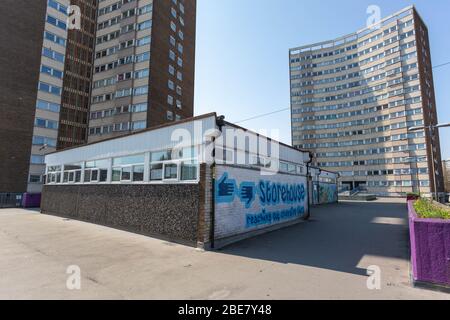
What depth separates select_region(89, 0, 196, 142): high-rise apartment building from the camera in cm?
3956

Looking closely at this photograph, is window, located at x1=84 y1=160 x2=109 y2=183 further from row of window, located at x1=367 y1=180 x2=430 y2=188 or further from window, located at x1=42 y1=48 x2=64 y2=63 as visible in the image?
row of window, located at x1=367 y1=180 x2=430 y2=188

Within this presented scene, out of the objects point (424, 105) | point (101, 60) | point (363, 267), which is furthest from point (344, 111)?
point (363, 267)

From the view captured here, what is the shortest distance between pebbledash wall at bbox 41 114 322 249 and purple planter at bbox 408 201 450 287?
19.7 feet

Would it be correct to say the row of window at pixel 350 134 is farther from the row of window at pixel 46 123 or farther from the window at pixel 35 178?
the window at pixel 35 178

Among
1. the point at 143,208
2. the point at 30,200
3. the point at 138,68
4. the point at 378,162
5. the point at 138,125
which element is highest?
the point at 138,68

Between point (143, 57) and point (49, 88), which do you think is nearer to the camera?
point (49, 88)

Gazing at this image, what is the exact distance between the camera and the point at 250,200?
11344mm

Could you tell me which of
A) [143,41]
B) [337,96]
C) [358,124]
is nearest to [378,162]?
[358,124]

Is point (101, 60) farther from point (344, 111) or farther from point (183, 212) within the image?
point (344, 111)

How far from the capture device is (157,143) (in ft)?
37.8

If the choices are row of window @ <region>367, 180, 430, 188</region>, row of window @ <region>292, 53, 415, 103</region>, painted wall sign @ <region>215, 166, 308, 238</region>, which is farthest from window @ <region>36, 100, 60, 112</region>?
row of window @ <region>367, 180, 430, 188</region>

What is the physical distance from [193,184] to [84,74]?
47.0 meters

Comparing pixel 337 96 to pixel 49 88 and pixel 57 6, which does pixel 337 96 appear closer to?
pixel 57 6
